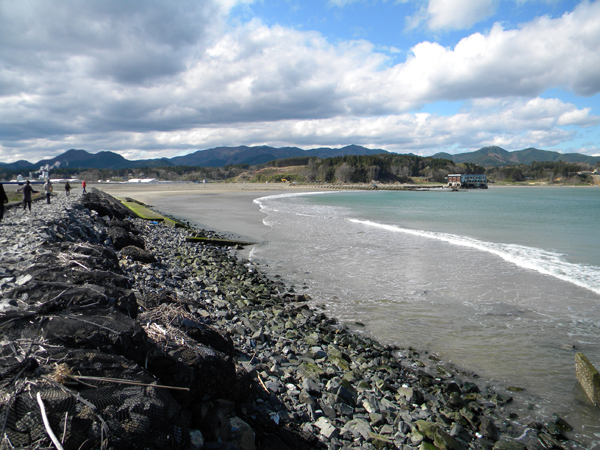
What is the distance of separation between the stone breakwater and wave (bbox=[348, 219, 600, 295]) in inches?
354

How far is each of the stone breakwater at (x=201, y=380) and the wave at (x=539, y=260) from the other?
8982mm

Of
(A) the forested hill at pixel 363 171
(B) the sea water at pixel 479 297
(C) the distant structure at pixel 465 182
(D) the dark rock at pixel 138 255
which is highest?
(A) the forested hill at pixel 363 171

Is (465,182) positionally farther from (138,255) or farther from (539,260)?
(138,255)

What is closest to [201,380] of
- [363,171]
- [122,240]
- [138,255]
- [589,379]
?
[589,379]

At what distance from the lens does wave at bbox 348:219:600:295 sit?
41.1 ft

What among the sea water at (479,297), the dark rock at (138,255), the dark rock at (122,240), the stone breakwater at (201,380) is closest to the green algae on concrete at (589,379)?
the sea water at (479,297)

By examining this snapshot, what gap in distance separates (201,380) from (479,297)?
375 inches

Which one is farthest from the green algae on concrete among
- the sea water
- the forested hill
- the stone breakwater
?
the forested hill

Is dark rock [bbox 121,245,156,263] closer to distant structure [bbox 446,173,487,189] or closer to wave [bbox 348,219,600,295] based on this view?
wave [bbox 348,219,600,295]

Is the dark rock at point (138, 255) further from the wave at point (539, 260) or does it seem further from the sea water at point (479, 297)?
the wave at point (539, 260)

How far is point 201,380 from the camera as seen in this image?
366 centimetres

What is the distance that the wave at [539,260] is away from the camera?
12.5 meters

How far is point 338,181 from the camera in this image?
16538 cm

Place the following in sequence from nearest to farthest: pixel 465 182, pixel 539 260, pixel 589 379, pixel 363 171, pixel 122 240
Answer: pixel 589 379 < pixel 122 240 < pixel 539 260 < pixel 465 182 < pixel 363 171
